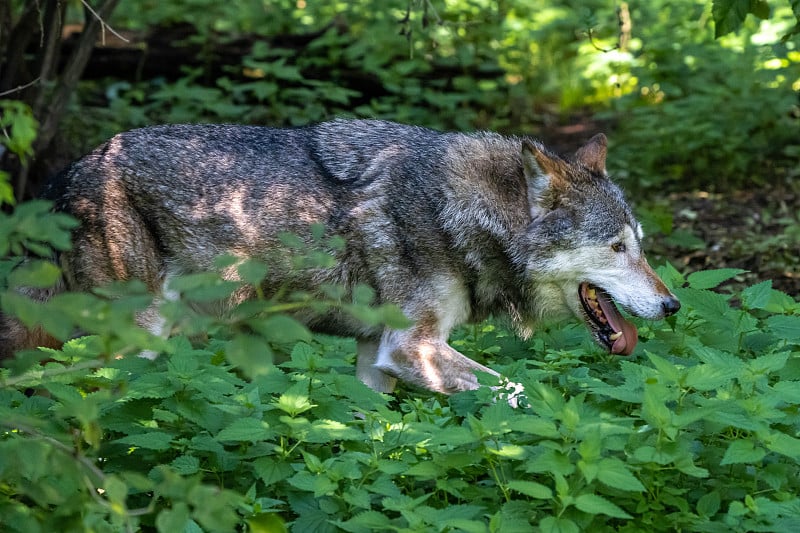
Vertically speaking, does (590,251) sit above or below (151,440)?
above

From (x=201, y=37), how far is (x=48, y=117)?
152 inches

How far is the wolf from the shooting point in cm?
566

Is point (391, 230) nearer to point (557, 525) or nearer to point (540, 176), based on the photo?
point (540, 176)

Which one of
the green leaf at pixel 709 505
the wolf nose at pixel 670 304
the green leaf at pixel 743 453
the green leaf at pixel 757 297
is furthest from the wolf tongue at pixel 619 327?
the green leaf at pixel 743 453

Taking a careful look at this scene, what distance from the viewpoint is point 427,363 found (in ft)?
18.4

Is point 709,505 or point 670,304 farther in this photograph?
point 670,304

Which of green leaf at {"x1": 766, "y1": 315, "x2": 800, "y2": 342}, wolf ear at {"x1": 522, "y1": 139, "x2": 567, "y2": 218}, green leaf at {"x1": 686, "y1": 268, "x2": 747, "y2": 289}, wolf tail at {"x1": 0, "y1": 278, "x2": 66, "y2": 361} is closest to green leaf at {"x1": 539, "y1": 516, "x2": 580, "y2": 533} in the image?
green leaf at {"x1": 766, "y1": 315, "x2": 800, "y2": 342}

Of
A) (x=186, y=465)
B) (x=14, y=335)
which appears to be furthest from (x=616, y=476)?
(x=14, y=335)

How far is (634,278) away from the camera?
5773 millimetres

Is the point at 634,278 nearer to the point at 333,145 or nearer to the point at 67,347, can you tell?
the point at 333,145

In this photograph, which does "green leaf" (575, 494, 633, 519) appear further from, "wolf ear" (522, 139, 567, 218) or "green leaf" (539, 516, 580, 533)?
"wolf ear" (522, 139, 567, 218)

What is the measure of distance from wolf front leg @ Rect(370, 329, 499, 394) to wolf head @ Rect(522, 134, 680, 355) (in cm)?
64

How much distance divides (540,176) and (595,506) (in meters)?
2.51

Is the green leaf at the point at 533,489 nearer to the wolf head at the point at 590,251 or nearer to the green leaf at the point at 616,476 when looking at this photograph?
the green leaf at the point at 616,476
